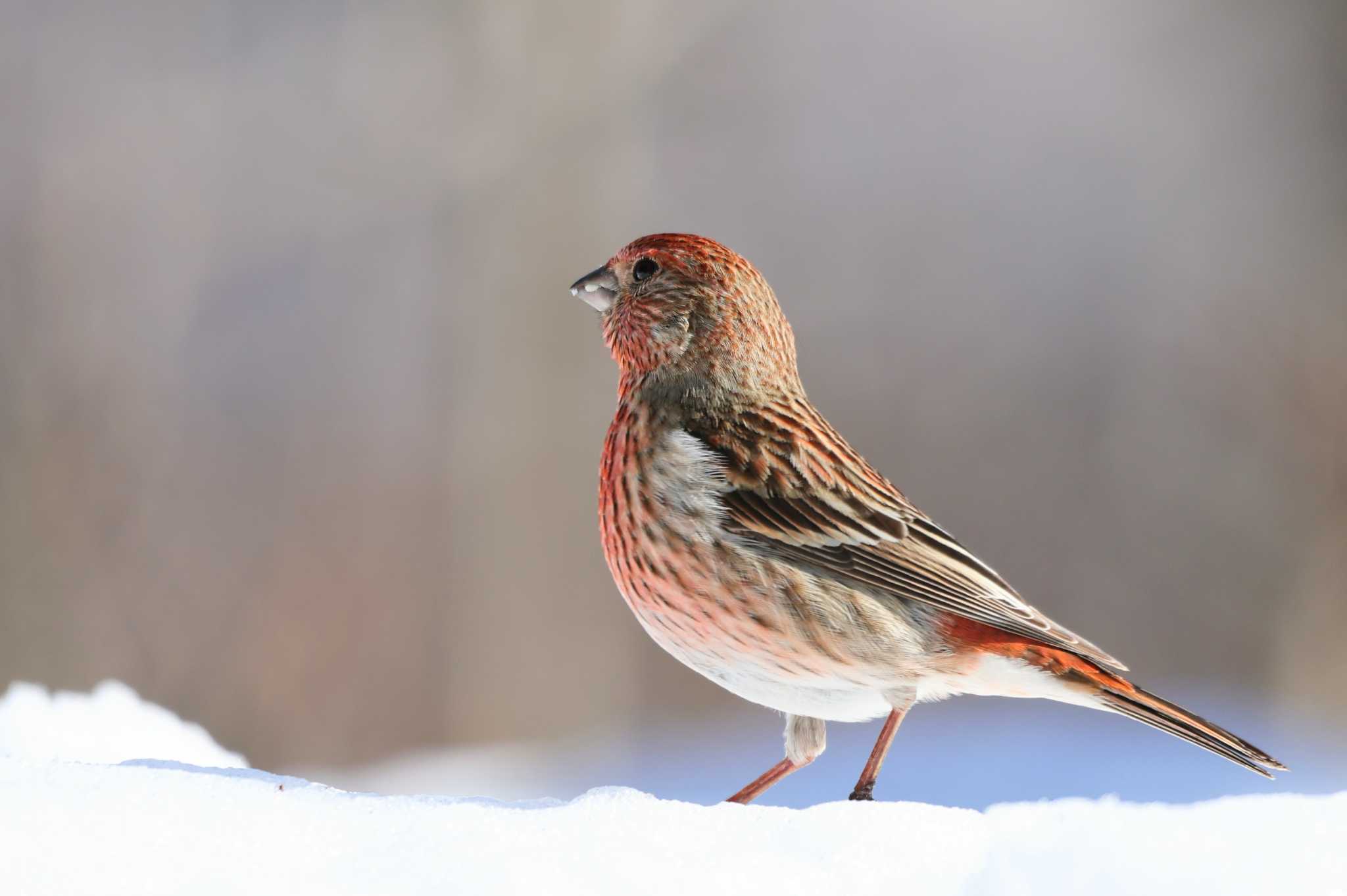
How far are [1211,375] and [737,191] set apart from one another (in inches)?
84.9

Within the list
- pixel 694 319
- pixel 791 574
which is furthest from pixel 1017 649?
pixel 694 319

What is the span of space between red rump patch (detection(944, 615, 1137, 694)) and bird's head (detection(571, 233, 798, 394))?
20.1 inches

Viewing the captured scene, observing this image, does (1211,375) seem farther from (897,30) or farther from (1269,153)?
(897,30)

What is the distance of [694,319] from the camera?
1.85 m

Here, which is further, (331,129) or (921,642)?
(331,129)

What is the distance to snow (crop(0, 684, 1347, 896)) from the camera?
3.14 ft

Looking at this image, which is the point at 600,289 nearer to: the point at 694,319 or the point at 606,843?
the point at 694,319

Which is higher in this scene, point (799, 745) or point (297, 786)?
point (799, 745)

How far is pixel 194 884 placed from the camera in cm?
94

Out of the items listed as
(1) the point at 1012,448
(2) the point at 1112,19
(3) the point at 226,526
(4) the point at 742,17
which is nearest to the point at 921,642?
(3) the point at 226,526

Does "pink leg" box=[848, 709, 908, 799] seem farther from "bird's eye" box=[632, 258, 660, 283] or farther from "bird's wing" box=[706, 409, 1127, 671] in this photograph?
"bird's eye" box=[632, 258, 660, 283]

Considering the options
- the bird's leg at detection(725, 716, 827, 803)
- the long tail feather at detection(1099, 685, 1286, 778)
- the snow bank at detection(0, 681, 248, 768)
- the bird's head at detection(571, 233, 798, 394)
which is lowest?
the snow bank at detection(0, 681, 248, 768)

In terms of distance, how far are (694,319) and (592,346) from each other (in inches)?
101

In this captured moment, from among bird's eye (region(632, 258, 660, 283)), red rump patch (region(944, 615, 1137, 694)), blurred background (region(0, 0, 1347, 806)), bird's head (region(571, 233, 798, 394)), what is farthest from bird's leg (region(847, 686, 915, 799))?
blurred background (region(0, 0, 1347, 806))
